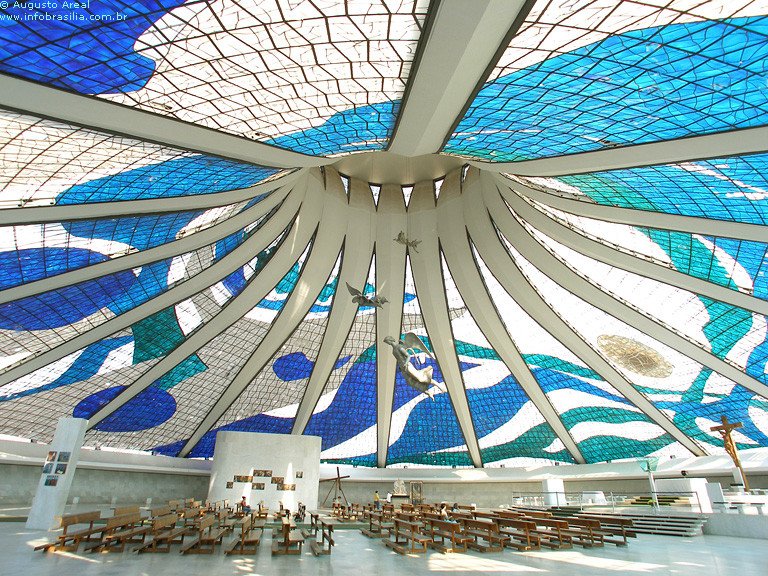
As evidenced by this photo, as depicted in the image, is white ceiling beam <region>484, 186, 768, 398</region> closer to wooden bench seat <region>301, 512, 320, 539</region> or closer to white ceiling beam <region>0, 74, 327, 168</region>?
white ceiling beam <region>0, 74, 327, 168</region>

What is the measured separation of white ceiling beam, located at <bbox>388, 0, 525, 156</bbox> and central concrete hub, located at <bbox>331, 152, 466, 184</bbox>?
1162 cm

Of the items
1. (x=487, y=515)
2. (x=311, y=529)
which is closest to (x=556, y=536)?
(x=487, y=515)

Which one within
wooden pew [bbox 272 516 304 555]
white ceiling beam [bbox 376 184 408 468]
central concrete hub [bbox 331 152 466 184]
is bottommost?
wooden pew [bbox 272 516 304 555]

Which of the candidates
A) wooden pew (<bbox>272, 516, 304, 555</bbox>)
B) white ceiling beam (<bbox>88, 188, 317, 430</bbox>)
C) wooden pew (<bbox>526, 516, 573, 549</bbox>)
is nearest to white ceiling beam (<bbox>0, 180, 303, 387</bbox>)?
white ceiling beam (<bbox>88, 188, 317, 430</bbox>)

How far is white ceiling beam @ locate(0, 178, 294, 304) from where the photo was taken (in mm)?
17281

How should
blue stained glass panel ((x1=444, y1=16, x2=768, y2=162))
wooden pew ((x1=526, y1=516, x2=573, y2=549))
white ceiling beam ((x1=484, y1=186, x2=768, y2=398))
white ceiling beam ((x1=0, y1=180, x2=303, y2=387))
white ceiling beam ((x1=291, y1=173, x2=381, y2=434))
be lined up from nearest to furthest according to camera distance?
blue stained glass panel ((x1=444, y1=16, x2=768, y2=162)), wooden pew ((x1=526, y1=516, x2=573, y2=549)), white ceiling beam ((x1=0, y1=180, x2=303, y2=387)), white ceiling beam ((x1=484, y1=186, x2=768, y2=398)), white ceiling beam ((x1=291, y1=173, x2=381, y2=434))

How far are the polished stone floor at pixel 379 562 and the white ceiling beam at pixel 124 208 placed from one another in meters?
8.69

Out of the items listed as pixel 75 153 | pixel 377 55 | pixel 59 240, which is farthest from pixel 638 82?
pixel 59 240

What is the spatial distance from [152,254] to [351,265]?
429 inches

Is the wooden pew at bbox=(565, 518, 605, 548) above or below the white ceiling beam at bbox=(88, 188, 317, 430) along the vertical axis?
below

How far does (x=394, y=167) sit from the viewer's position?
2714cm

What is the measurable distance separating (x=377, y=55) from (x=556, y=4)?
3.83 m

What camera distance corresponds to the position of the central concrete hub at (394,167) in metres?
26.3

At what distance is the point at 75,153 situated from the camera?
498 inches
